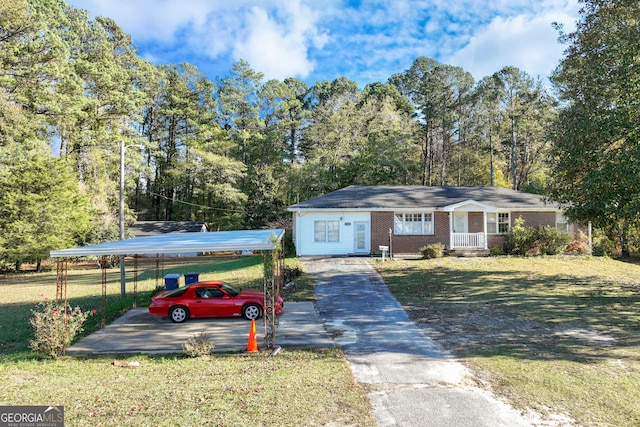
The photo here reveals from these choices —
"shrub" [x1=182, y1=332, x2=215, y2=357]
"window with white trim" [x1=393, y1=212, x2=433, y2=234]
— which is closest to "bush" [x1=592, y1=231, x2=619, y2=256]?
"window with white trim" [x1=393, y1=212, x2=433, y2=234]

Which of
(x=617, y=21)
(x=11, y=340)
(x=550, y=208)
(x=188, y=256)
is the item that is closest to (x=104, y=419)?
(x=11, y=340)

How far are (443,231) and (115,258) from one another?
2479cm

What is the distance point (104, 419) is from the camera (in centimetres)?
512

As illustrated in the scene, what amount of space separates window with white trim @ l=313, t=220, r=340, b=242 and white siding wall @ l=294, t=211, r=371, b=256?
0.19 meters

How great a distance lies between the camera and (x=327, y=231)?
2427 cm

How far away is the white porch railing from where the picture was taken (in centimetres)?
2427

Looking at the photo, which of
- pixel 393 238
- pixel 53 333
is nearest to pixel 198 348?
pixel 53 333

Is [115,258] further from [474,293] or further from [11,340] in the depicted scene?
[474,293]

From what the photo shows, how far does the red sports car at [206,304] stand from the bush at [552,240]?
63.1ft

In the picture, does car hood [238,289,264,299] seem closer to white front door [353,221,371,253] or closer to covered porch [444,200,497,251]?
white front door [353,221,371,253]

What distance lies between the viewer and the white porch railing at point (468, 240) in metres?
24.3

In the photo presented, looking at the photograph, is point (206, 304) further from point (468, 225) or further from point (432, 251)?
point (468, 225)

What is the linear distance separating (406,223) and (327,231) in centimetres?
512

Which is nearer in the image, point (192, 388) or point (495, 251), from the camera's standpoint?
point (192, 388)
